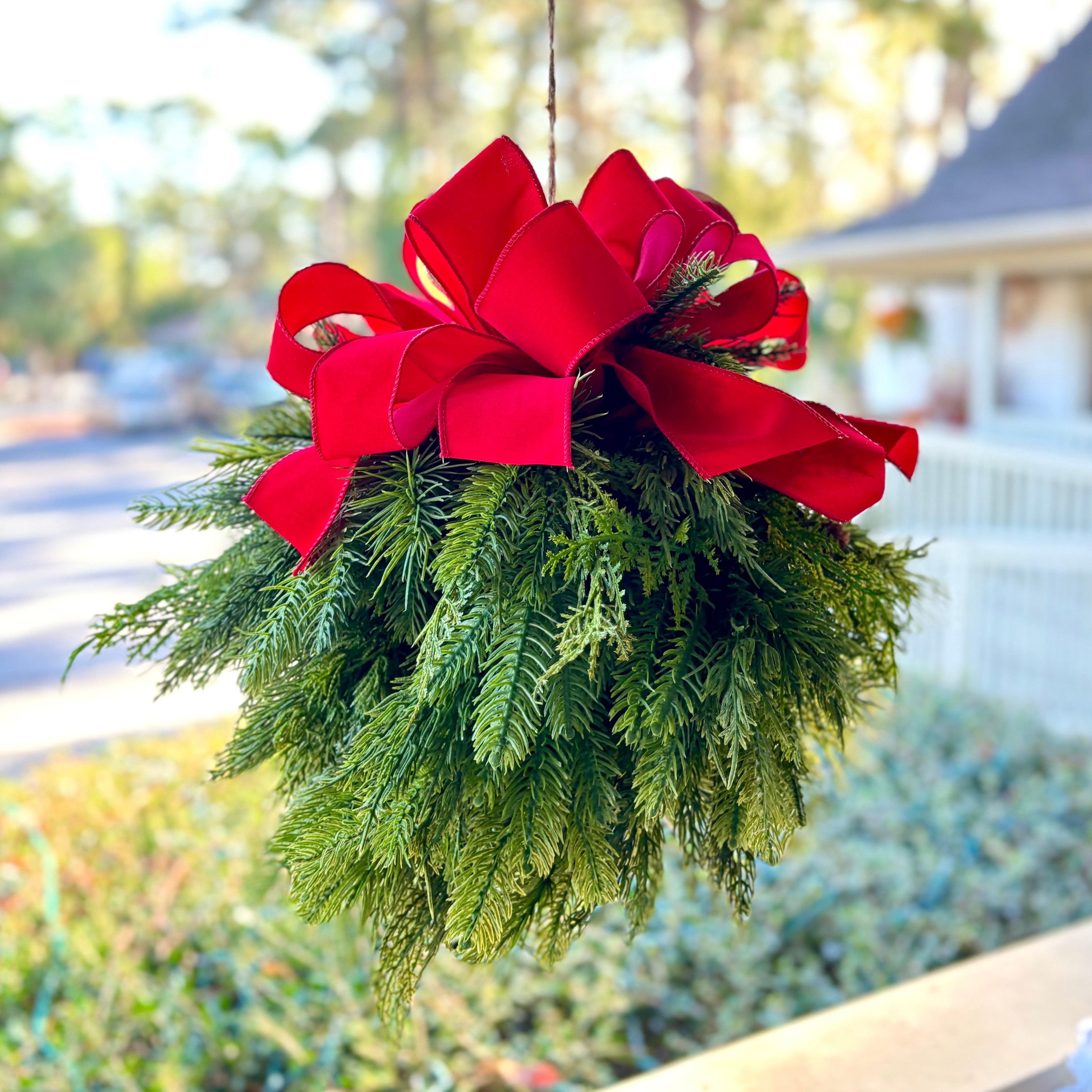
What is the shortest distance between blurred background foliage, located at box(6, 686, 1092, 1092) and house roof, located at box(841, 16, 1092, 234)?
15.0 ft

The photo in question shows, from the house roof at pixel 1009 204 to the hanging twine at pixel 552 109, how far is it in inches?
237

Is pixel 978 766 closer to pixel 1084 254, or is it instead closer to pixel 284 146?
pixel 1084 254

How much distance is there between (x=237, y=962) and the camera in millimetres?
2271

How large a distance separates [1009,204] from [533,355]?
22.6ft

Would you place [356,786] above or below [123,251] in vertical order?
below

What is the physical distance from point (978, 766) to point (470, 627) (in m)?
3.68

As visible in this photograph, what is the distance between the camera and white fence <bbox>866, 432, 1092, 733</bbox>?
4609 millimetres

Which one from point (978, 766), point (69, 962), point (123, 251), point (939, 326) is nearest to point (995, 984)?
point (69, 962)

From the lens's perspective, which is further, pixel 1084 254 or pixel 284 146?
pixel 284 146

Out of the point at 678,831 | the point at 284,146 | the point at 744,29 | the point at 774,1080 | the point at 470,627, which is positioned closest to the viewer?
the point at 470,627

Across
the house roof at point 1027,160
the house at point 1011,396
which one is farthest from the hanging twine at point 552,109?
the house roof at point 1027,160

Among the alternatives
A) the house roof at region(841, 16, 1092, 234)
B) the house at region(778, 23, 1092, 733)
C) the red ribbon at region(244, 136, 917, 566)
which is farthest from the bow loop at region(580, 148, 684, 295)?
the house roof at region(841, 16, 1092, 234)

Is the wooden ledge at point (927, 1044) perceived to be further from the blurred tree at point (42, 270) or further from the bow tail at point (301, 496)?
the blurred tree at point (42, 270)

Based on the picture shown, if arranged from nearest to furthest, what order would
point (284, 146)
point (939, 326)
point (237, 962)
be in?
point (237, 962), point (939, 326), point (284, 146)
